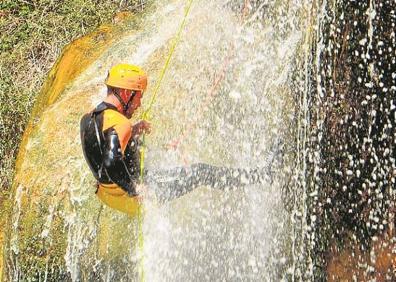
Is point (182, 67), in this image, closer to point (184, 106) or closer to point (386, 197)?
point (184, 106)

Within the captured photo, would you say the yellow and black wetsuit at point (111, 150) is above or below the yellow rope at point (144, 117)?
above

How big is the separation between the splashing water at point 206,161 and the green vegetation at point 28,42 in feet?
9.42

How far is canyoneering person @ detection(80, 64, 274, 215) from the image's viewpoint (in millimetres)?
5035

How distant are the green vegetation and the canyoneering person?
4.42 meters

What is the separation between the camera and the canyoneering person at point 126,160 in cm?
504

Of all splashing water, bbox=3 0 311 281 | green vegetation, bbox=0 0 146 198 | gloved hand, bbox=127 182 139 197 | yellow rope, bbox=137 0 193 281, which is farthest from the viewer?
green vegetation, bbox=0 0 146 198

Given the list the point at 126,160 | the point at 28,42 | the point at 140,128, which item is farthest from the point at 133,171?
the point at 28,42

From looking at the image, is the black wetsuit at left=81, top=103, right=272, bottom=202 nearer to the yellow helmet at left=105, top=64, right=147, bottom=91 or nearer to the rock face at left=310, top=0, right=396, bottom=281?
the yellow helmet at left=105, top=64, right=147, bottom=91

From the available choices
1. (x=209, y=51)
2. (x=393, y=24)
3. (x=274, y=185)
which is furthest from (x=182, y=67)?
(x=393, y=24)

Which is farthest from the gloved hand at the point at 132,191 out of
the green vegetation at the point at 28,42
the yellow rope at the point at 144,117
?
the green vegetation at the point at 28,42

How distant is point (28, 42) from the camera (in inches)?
447

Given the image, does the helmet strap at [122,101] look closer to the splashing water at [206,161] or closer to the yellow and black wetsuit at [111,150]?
the yellow and black wetsuit at [111,150]

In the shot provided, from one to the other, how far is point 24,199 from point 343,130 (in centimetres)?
316

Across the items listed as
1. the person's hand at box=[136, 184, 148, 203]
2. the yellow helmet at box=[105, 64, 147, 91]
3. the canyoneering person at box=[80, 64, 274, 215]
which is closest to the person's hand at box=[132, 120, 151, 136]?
the canyoneering person at box=[80, 64, 274, 215]
